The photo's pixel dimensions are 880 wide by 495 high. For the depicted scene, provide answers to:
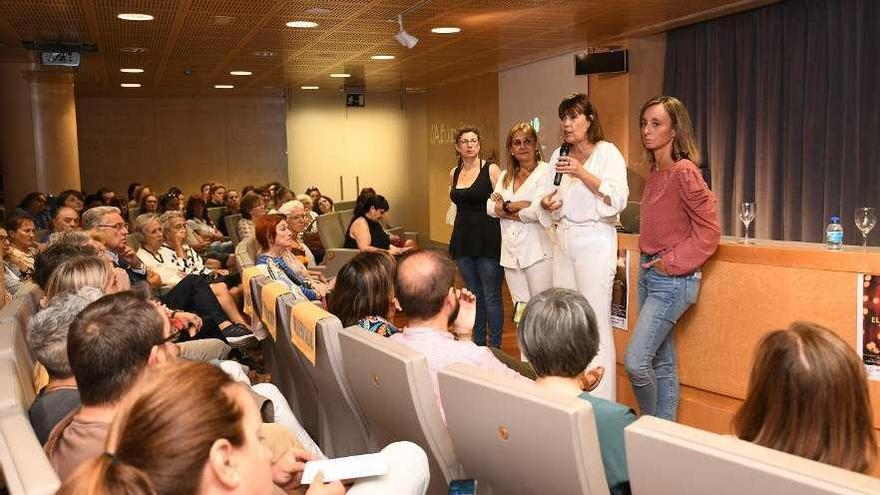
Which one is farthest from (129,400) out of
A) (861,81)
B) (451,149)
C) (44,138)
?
(451,149)

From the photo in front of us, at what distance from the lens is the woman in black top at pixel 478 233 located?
211 inches

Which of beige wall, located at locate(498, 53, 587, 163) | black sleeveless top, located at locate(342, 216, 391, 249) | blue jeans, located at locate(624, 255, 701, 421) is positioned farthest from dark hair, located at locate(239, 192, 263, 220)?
blue jeans, located at locate(624, 255, 701, 421)

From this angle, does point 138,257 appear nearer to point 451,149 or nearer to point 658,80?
point 658,80

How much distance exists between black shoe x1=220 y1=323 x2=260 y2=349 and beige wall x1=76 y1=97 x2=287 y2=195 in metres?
11.0

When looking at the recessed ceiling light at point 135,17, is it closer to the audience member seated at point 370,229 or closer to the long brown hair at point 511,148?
the audience member seated at point 370,229

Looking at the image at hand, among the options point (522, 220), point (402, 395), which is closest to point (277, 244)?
point (522, 220)

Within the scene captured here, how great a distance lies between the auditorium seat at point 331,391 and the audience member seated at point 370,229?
399cm

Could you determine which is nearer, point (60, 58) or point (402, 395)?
point (402, 395)

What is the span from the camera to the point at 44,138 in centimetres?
960

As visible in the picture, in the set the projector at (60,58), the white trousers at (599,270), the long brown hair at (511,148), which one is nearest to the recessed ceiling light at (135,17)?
the projector at (60,58)

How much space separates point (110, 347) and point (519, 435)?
3.39ft

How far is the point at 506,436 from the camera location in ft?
6.09

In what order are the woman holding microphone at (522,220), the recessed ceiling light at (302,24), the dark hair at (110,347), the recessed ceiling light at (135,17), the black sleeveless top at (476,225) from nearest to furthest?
1. the dark hair at (110,347)
2. the woman holding microphone at (522,220)
3. the black sleeveless top at (476,225)
4. the recessed ceiling light at (135,17)
5. the recessed ceiling light at (302,24)

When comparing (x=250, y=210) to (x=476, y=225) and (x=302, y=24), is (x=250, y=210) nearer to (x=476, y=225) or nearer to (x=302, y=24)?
(x=302, y=24)
